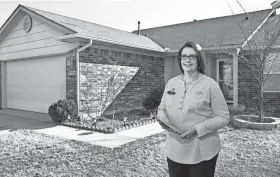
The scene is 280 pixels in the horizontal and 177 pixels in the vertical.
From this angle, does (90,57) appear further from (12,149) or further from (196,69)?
(196,69)

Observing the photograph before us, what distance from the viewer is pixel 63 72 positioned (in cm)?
821

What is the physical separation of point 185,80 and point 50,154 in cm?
328

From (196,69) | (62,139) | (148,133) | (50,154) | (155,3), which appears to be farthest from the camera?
(155,3)

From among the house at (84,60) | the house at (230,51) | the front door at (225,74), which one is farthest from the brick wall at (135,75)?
the front door at (225,74)

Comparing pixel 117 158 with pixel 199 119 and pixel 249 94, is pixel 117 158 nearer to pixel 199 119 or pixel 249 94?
pixel 199 119

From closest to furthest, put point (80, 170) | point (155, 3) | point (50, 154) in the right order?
point (80, 170)
point (50, 154)
point (155, 3)

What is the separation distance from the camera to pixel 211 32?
1180cm

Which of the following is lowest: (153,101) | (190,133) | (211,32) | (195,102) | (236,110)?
(236,110)

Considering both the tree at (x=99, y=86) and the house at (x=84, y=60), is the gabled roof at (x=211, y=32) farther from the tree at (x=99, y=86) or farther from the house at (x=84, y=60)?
the tree at (x=99, y=86)

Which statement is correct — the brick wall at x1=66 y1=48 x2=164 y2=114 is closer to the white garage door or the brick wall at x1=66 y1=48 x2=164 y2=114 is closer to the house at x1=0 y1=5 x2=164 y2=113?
the house at x1=0 y1=5 x2=164 y2=113

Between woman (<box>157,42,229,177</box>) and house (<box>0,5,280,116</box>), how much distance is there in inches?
224

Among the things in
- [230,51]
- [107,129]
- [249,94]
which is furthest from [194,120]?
[249,94]

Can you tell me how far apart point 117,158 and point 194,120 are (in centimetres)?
253

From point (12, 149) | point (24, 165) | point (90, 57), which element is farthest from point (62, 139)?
point (90, 57)
